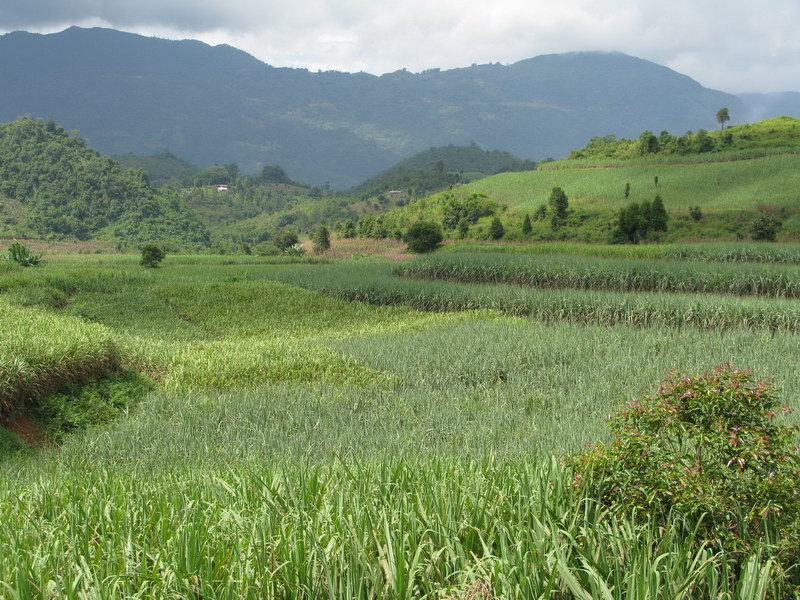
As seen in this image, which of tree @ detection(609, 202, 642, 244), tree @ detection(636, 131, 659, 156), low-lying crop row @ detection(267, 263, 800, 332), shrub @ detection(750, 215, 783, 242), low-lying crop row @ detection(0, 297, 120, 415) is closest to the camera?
low-lying crop row @ detection(0, 297, 120, 415)

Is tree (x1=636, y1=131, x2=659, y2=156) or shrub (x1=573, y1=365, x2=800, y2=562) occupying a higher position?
tree (x1=636, y1=131, x2=659, y2=156)

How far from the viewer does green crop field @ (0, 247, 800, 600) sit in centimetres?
285

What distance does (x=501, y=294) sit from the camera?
18391 mm

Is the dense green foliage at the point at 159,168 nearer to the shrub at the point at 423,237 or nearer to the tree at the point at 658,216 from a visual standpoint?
the shrub at the point at 423,237

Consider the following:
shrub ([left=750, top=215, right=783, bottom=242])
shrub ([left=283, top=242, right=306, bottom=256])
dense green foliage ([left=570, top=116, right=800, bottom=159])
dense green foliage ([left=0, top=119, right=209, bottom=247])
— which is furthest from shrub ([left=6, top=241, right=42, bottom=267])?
dense green foliage ([left=570, top=116, right=800, bottom=159])

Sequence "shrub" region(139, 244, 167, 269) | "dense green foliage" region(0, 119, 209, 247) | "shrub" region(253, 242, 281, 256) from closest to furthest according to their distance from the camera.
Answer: "shrub" region(139, 244, 167, 269)
"shrub" region(253, 242, 281, 256)
"dense green foliage" region(0, 119, 209, 247)

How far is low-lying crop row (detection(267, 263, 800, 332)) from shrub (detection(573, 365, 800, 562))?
10955 millimetres

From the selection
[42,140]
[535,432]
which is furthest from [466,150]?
[535,432]

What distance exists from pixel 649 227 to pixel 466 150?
120762mm

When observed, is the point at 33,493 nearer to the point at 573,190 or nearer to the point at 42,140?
the point at 573,190

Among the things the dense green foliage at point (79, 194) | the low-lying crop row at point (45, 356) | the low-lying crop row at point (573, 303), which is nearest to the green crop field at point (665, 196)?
the low-lying crop row at point (573, 303)

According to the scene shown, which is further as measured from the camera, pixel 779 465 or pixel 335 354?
pixel 335 354

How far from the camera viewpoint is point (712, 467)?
10.8ft

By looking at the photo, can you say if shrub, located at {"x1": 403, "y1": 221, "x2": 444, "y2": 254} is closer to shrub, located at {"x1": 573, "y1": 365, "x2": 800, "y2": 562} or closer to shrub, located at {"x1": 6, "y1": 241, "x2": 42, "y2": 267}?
shrub, located at {"x1": 6, "y1": 241, "x2": 42, "y2": 267}
